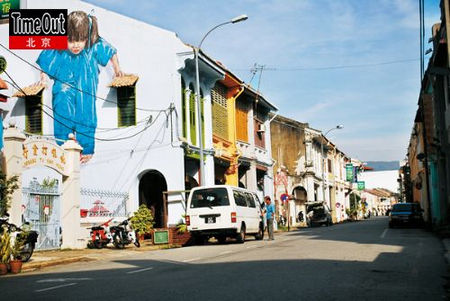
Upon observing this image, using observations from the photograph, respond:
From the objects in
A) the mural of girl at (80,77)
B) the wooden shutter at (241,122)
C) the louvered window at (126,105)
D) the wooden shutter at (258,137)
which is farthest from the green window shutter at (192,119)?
the wooden shutter at (258,137)

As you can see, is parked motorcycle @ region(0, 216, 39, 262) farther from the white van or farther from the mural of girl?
the mural of girl

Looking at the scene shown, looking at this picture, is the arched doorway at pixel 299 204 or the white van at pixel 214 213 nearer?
the white van at pixel 214 213

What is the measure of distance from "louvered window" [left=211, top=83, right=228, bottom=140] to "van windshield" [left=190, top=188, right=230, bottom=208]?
30.9 feet

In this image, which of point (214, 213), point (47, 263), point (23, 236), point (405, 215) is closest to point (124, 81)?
point (214, 213)

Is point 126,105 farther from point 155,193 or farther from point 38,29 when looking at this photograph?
point 38,29

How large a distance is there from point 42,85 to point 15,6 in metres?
4.08

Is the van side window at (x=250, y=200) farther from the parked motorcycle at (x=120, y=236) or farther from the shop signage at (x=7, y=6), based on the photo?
the shop signage at (x=7, y=6)

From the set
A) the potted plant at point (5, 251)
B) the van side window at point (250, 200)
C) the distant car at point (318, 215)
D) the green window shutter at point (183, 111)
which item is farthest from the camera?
the distant car at point (318, 215)

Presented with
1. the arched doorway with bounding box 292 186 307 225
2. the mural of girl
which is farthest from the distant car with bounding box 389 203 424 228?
the arched doorway with bounding box 292 186 307 225

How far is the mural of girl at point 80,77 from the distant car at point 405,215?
57.2 feet

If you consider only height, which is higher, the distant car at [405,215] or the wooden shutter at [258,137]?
the wooden shutter at [258,137]

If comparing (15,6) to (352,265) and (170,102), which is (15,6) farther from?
(352,265)

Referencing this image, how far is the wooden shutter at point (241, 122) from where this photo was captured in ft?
110

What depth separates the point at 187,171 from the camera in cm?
2777
